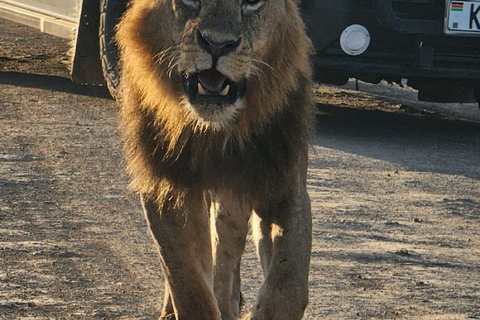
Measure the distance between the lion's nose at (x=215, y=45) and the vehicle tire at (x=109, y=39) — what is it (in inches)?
160

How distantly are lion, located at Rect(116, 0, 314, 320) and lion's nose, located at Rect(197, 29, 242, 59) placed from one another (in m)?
0.02

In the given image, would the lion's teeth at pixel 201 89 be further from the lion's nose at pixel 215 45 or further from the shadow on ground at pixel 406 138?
the shadow on ground at pixel 406 138

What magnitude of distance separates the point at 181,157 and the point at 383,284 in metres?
1.16

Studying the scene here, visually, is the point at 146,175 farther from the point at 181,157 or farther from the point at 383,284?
the point at 383,284

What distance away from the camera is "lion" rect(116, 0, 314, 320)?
157 inches

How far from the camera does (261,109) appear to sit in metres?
4.20

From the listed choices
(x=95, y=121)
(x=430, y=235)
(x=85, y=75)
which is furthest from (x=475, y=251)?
(x=85, y=75)

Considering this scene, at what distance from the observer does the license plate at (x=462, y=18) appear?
7.57 m

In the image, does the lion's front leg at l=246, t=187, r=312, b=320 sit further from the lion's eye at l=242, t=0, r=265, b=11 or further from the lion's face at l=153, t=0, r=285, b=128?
the lion's eye at l=242, t=0, r=265, b=11

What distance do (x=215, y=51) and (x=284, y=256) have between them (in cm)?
66

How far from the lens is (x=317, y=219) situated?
594 cm

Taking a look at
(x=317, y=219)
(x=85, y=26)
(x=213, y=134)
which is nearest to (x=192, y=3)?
(x=213, y=134)

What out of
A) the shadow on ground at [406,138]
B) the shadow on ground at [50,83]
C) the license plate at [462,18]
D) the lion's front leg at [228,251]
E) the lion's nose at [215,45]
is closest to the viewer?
the lion's nose at [215,45]

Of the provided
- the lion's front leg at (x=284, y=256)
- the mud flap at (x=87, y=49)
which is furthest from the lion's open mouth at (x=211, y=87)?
the mud flap at (x=87, y=49)
